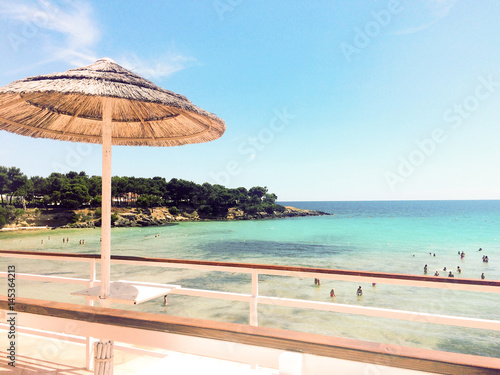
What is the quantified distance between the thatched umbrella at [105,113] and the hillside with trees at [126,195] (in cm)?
4794

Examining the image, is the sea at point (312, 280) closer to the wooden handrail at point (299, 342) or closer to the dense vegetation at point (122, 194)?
the wooden handrail at point (299, 342)

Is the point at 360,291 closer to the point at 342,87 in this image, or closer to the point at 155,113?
the point at 155,113

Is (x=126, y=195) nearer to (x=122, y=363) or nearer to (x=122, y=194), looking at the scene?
(x=122, y=194)

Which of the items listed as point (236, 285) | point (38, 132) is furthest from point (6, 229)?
point (38, 132)

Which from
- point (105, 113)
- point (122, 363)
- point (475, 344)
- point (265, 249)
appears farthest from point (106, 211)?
point (265, 249)

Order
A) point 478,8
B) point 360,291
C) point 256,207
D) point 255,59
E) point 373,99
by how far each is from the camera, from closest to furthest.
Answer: point 360,291, point 478,8, point 255,59, point 373,99, point 256,207

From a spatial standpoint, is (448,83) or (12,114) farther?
(448,83)

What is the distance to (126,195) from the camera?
189ft

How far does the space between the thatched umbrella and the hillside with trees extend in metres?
47.9

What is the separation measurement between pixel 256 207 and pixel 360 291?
59578 mm

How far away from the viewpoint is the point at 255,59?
2998 centimetres

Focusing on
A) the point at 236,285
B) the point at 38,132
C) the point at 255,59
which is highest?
the point at 255,59

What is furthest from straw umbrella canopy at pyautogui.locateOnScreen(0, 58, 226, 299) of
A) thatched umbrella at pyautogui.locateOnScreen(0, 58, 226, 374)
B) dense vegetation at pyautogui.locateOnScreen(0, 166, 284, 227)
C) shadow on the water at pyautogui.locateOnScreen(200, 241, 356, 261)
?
dense vegetation at pyautogui.locateOnScreen(0, 166, 284, 227)

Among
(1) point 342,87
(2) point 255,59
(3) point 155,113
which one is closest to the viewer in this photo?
(3) point 155,113
